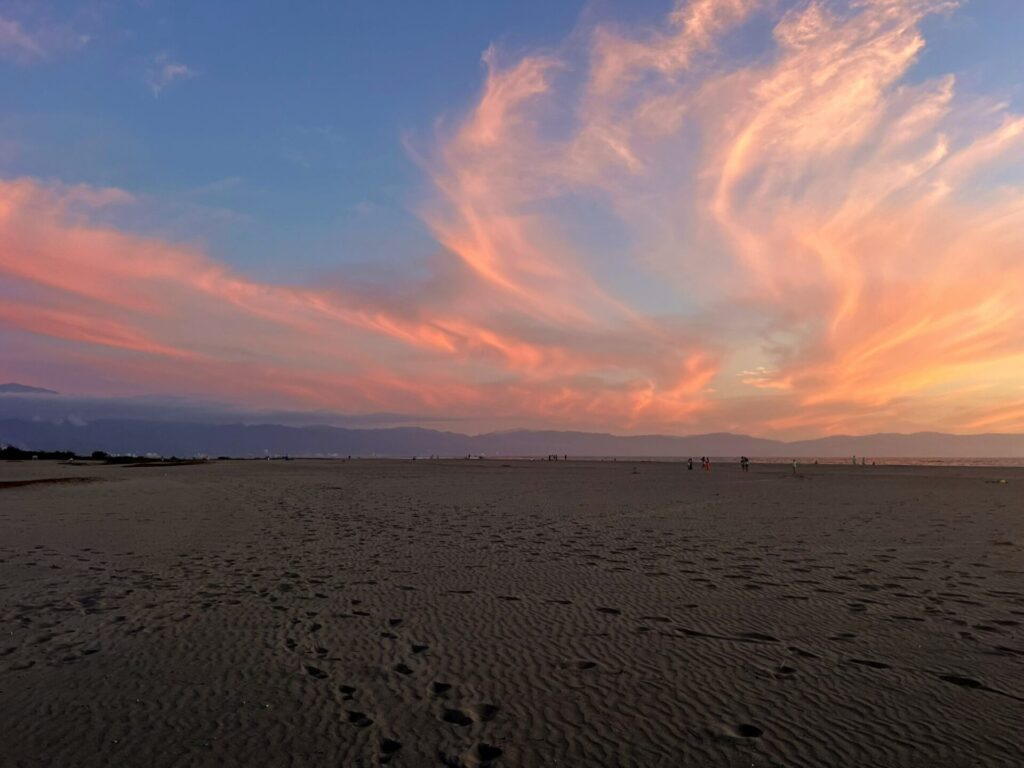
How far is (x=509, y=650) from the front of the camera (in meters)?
8.61

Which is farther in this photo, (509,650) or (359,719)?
(509,650)

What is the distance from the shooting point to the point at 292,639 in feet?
29.4

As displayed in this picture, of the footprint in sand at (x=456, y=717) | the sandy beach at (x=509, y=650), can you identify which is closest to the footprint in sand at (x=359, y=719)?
the sandy beach at (x=509, y=650)

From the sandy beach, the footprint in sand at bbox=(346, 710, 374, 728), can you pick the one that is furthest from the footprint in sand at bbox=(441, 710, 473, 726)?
the footprint in sand at bbox=(346, 710, 374, 728)

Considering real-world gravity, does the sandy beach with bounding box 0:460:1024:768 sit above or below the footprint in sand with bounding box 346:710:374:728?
above

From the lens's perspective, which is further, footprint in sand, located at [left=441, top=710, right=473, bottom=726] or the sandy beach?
footprint in sand, located at [left=441, top=710, right=473, bottom=726]

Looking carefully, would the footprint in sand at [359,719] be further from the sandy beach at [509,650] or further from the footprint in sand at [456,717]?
the footprint in sand at [456,717]

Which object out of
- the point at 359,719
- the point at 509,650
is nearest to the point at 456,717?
the point at 359,719

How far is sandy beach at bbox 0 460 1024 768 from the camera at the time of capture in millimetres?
5895

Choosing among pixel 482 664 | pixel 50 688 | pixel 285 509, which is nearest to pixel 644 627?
pixel 482 664

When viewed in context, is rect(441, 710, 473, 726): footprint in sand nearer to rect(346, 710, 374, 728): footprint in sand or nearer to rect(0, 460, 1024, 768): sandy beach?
rect(0, 460, 1024, 768): sandy beach

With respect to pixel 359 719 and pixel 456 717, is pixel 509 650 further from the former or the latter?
pixel 359 719

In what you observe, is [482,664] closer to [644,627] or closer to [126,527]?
[644,627]

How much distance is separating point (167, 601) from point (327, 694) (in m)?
5.82
